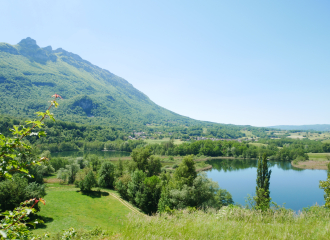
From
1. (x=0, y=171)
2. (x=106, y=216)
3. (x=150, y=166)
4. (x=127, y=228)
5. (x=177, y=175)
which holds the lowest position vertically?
(x=106, y=216)

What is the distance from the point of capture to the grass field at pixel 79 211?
19683 mm

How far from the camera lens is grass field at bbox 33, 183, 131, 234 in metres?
19.7

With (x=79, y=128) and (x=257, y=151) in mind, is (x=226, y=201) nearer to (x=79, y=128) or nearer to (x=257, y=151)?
(x=257, y=151)

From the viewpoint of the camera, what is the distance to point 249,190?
42.9 meters

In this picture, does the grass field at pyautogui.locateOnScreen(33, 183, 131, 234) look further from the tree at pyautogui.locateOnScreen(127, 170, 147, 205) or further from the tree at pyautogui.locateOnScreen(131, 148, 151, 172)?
the tree at pyautogui.locateOnScreen(131, 148, 151, 172)

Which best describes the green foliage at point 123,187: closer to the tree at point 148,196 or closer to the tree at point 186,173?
the tree at point 148,196

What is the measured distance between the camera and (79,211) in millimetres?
24188

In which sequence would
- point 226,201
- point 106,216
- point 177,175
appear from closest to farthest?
point 106,216, point 177,175, point 226,201

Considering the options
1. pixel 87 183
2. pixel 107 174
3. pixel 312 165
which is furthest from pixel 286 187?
pixel 87 183

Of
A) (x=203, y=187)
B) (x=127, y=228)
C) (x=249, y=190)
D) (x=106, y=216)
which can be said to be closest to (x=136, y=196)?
(x=106, y=216)

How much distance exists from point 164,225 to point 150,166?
117 feet

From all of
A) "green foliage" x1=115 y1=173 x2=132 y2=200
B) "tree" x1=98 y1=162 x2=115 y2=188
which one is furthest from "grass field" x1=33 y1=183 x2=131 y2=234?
"tree" x1=98 y1=162 x2=115 y2=188

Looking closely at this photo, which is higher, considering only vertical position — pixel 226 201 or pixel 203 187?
pixel 203 187

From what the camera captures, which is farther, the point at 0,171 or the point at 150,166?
the point at 150,166
